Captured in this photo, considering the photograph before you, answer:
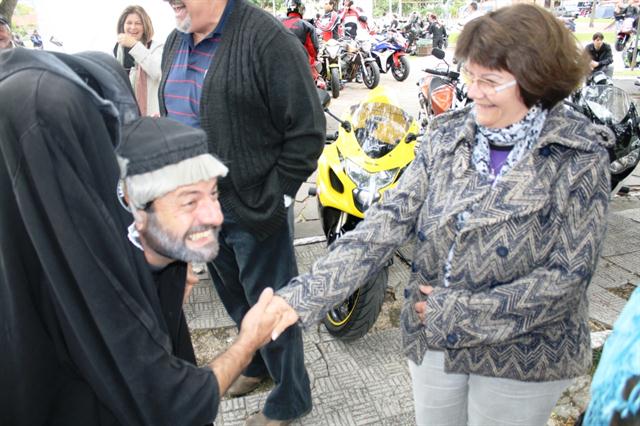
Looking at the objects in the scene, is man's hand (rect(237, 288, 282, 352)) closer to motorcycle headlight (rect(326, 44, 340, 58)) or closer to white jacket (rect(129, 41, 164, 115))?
white jacket (rect(129, 41, 164, 115))

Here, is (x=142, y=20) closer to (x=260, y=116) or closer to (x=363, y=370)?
(x=260, y=116)

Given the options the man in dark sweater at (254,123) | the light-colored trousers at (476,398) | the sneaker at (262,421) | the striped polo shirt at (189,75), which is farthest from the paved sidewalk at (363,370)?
the striped polo shirt at (189,75)

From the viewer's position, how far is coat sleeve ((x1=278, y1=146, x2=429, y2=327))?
1.61 m

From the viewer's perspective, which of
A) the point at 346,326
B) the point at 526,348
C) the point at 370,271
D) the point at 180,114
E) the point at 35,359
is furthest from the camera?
the point at 346,326

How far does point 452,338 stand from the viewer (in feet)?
4.88

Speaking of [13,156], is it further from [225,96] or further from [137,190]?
[225,96]

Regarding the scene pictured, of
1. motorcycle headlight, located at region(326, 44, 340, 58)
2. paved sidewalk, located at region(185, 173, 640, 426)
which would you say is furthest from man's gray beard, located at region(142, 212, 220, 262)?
motorcycle headlight, located at region(326, 44, 340, 58)

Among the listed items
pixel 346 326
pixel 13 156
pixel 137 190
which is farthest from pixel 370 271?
pixel 346 326

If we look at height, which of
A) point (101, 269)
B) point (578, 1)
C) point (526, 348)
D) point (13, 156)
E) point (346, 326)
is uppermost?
point (13, 156)

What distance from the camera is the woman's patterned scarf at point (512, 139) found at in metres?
1.51

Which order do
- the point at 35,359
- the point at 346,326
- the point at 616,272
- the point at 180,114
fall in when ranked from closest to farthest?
the point at 35,359 < the point at 180,114 < the point at 346,326 < the point at 616,272

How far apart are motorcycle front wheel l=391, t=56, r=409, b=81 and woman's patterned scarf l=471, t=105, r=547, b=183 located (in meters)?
12.7

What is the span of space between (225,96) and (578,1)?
49.5 metres

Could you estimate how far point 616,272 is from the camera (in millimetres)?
3938
